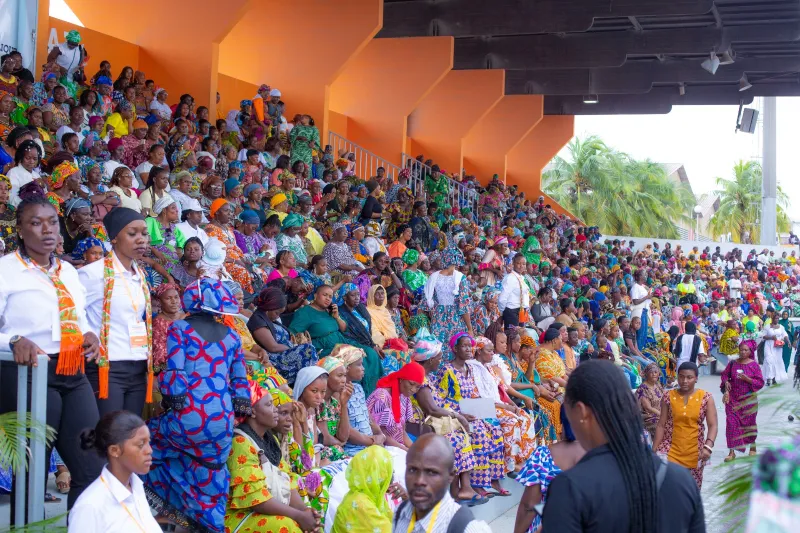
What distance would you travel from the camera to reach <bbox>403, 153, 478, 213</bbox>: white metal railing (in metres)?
18.3

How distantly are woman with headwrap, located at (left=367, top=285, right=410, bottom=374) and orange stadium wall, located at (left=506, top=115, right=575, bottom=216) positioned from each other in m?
18.5

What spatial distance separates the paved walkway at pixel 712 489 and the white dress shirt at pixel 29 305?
74 cm

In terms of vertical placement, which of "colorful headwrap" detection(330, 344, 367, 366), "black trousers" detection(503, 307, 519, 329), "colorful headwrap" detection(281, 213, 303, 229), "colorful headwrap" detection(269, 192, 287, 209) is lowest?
"colorful headwrap" detection(330, 344, 367, 366)

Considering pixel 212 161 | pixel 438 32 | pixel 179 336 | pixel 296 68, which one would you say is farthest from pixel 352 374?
pixel 438 32

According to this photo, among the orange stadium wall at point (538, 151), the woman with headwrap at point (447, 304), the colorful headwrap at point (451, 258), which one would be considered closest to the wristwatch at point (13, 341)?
the woman with headwrap at point (447, 304)

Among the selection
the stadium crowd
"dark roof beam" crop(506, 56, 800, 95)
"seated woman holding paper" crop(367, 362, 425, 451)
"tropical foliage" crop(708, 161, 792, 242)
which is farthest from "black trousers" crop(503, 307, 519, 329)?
"tropical foliage" crop(708, 161, 792, 242)

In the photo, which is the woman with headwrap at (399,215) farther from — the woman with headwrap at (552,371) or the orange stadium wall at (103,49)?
the orange stadium wall at (103,49)

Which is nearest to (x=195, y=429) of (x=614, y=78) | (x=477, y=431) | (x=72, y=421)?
(x=72, y=421)

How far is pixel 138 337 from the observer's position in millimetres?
4332

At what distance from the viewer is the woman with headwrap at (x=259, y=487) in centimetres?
457

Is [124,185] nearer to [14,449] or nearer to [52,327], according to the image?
[52,327]

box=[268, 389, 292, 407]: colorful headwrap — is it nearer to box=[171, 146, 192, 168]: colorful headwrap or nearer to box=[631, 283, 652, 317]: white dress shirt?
box=[171, 146, 192, 168]: colorful headwrap

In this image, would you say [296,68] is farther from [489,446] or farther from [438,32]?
[489,446]

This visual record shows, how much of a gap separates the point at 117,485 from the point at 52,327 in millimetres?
825
